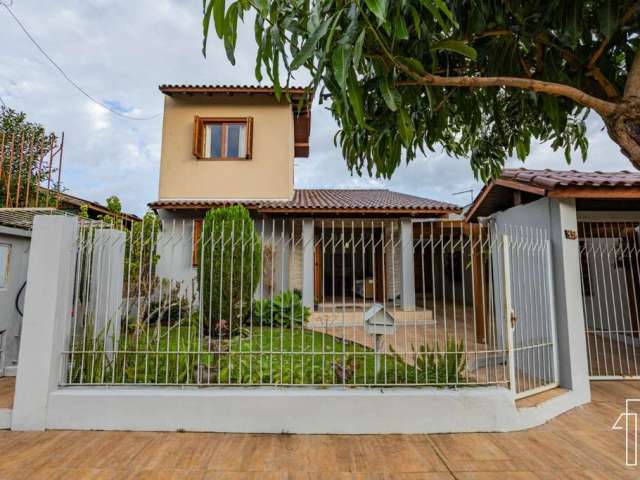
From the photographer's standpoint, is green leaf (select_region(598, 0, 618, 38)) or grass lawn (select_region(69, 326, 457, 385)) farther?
grass lawn (select_region(69, 326, 457, 385))

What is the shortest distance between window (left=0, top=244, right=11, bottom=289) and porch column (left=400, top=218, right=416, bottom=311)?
28.7 ft

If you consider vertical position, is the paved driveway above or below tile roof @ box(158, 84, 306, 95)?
below

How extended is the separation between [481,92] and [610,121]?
65.6 inches

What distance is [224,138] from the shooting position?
37.1 feet

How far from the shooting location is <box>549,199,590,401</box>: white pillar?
4691 mm

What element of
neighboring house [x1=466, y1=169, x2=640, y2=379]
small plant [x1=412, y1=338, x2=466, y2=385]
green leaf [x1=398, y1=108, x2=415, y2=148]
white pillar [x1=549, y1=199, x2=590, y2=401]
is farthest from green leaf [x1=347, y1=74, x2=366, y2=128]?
white pillar [x1=549, y1=199, x2=590, y2=401]

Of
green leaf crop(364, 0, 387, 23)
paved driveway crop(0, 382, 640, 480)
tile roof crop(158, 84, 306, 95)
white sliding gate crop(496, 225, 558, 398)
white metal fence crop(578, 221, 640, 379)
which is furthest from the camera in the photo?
tile roof crop(158, 84, 306, 95)

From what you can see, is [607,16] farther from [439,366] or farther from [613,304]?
[613,304]

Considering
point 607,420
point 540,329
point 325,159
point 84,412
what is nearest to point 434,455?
point 607,420

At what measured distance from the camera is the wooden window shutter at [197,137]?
10.8 meters

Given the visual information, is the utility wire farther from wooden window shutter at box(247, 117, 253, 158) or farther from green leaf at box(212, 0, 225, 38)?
green leaf at box(212, 0, 225, 38)

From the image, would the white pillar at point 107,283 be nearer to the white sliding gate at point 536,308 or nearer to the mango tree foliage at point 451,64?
the mango tree foliage at point 451,64

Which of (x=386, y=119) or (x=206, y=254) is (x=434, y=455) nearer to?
(x=386, y=119)

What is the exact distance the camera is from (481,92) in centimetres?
441
